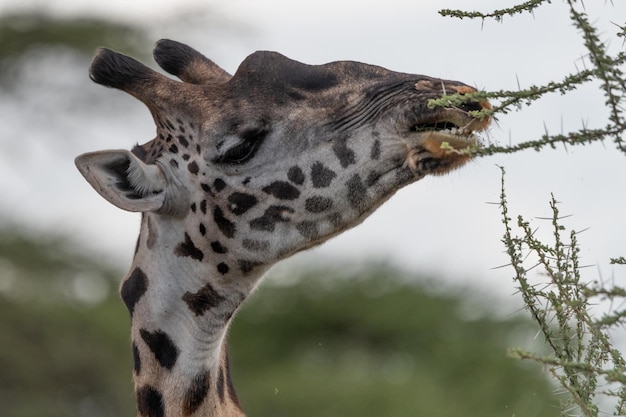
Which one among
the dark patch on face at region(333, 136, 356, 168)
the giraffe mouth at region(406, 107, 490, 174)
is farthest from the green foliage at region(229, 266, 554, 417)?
the giraffe mouth at region(406, 107, 490, 174)

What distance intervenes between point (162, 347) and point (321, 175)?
39.0 inches

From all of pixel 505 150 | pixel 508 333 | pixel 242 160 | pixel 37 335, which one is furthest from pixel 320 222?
pixel 508 333

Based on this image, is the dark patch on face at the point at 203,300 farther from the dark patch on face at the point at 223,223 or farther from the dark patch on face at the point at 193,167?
the dark patch on face at the point at 193,167

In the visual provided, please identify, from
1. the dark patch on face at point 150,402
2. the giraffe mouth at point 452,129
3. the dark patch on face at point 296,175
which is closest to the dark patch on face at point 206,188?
the dark patch on face at point 296,175

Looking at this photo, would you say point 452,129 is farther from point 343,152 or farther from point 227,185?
point 227,185

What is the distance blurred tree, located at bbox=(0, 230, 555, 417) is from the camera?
22.5 metres

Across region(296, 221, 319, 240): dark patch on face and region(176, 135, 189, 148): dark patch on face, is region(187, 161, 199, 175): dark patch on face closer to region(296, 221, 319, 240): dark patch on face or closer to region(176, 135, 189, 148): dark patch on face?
region(176, 135, 189, 148): dark patch on face

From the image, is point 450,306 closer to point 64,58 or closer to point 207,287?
point 64,58

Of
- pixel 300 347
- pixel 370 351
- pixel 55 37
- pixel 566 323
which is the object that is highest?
pixel 55 37

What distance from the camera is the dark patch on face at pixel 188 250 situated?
639cm

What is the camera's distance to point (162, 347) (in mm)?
6281

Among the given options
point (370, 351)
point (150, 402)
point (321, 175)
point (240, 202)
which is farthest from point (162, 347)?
point (370, 351)

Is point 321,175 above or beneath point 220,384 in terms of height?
above

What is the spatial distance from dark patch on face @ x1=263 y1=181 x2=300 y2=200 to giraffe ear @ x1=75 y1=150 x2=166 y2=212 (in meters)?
0.48
